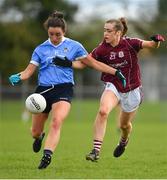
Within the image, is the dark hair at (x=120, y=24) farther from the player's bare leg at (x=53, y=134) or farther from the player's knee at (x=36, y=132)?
the player's knee at (x=36, y=132)

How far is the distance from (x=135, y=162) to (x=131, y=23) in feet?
140

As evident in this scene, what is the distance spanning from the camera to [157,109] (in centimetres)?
4453

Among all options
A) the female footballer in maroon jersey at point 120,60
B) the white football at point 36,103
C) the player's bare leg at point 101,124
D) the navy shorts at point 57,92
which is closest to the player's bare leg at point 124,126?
the female footballer in maroon jersey at point 120,60

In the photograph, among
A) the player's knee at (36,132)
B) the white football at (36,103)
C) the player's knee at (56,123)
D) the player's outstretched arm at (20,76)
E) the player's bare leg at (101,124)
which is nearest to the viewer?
the player's knee at (56,123)

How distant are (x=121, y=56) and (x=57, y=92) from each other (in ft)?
4.83

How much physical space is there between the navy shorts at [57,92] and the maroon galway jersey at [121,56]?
1.01m

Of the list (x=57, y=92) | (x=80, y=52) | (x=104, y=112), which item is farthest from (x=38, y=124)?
(x=80, y=52)

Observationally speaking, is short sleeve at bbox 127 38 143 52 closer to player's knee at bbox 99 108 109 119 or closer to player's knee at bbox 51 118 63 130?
player's knee at bbox 99 108 109 119

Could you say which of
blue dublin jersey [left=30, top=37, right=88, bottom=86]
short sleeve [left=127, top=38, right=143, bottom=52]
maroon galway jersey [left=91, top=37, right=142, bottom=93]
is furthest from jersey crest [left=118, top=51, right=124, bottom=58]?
blue dublin jersey [left=30, top=37, right=88, bottom=86]

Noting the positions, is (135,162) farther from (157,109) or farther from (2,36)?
(2,36)

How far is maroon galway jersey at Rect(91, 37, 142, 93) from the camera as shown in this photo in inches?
483

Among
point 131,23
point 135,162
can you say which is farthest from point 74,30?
point 135,162

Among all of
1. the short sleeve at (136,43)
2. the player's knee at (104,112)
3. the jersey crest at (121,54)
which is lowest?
the player's knee at (104,112)

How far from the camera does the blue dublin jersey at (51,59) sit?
11438 millimetres
